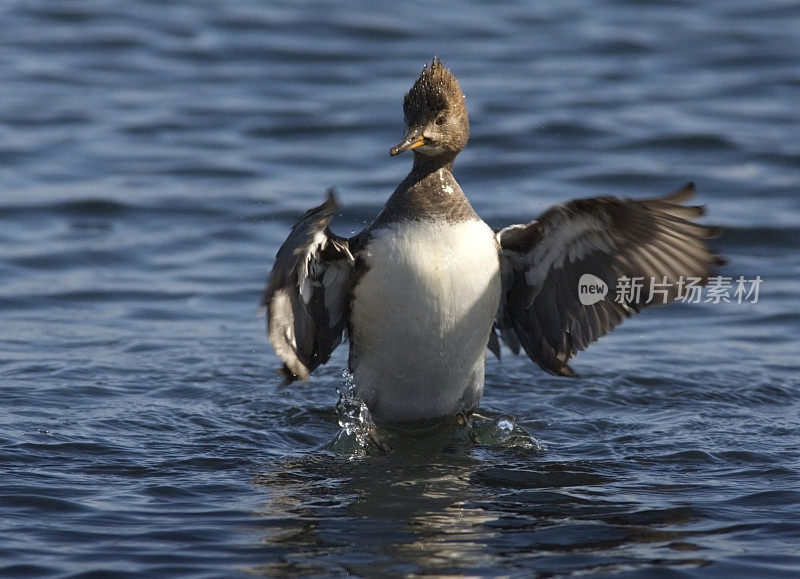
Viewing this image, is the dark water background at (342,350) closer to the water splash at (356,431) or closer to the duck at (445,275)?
the water splash at (356,431)

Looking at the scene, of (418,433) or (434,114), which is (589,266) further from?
(418,433)

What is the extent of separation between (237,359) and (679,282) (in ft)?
11.3

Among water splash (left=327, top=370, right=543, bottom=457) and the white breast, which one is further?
water splash (left=327, top=370, right=543, bottom=457)

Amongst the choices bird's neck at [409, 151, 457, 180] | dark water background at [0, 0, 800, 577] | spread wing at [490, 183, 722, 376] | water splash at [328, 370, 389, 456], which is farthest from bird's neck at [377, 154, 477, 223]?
dark water background at [0, 0, 800, 577]

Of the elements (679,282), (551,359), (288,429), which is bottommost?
(288,429)

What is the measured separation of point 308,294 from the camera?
271 inches

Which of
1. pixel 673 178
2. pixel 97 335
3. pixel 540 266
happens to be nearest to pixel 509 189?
pixel 673 178

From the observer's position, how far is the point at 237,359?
9047mm

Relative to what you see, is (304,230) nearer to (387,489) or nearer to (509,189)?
(387,489)

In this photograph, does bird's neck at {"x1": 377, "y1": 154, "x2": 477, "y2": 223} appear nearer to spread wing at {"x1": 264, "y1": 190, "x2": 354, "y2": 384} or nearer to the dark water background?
spread wing at {"x1": 264, "y1": 190, "x2": 354, "y2": 384}

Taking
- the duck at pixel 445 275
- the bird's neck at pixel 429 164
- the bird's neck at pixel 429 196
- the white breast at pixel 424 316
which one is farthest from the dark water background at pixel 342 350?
the bird's neck at pixel 429 164

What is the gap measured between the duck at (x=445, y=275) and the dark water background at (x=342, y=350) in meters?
0.52

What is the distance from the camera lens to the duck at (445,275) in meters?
6.75

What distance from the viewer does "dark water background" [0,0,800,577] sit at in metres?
5.96
